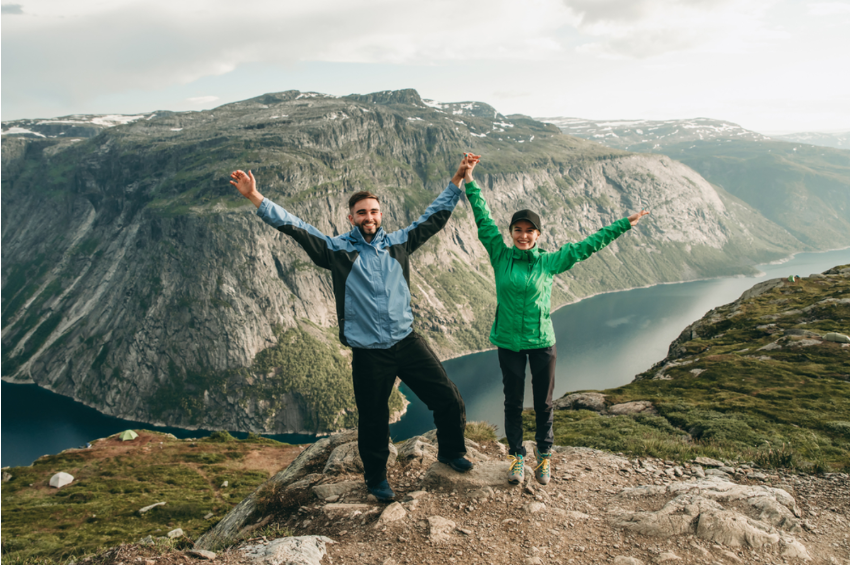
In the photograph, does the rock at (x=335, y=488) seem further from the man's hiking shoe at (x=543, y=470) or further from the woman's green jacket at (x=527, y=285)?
the woman's green jacket at (x=527, y=285)

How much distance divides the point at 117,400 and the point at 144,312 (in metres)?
38.8

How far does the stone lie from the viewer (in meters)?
10.2

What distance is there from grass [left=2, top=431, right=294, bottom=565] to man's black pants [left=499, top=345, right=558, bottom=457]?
2251cm

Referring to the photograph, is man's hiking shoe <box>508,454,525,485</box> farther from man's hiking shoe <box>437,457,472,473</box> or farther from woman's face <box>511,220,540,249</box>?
woman's face <box>511,220,540,249</box>

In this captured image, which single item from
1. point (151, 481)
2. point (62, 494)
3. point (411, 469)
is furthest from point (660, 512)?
point (62, 494)

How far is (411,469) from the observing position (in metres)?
10.0

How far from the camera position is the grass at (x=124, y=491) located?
35688mm

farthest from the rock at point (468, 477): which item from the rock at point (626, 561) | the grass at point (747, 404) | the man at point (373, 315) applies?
the grass at point (747, 404)

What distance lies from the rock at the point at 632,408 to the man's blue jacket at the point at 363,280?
13.3m

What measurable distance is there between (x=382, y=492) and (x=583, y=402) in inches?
581

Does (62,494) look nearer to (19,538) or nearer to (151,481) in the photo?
(151,481)

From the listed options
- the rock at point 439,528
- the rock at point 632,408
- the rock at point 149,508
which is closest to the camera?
the rock at point 439,528

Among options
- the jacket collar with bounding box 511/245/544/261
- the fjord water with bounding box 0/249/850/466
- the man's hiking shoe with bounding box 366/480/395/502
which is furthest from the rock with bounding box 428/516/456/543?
the fjord water with bounding box 0/249/850/466

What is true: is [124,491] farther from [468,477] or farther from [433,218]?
[433,218]
